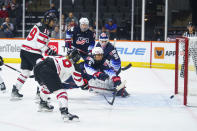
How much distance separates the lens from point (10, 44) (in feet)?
34.3

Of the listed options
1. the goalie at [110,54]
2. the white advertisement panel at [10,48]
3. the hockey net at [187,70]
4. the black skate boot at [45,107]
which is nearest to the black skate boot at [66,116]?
the black skate boot at [45,107]

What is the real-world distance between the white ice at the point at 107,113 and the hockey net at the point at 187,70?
0.60 feet

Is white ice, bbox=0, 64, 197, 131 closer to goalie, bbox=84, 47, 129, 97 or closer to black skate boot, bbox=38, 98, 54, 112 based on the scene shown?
black skate boot, bbox=38, 98, 54, 112

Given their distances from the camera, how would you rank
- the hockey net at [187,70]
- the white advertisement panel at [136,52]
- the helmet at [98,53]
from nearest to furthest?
the hockey net at [187,70] < the helmet at [98,53] < the white advertisement panel at [136,52]

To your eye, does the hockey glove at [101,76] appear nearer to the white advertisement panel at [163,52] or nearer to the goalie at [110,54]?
the goalie at [110,54]

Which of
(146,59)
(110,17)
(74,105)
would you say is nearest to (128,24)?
(110,17)

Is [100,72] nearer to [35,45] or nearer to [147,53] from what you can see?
[35,45]

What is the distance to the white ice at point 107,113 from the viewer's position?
3979 mm

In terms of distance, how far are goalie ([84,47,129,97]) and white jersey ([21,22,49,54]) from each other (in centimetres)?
76

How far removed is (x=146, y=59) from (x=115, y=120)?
5.73 m

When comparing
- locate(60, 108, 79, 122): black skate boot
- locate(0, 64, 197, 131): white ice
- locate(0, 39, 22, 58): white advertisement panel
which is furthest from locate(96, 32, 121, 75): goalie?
locate(0, 39, 22, 58): white advertisement panel

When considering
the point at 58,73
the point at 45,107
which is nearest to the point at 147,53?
the point at 45,107

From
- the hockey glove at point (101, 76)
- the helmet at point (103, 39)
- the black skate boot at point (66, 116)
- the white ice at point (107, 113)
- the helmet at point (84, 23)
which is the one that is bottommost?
the white ice at point (107, 113)

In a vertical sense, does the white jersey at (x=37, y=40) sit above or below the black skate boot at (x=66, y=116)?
above
